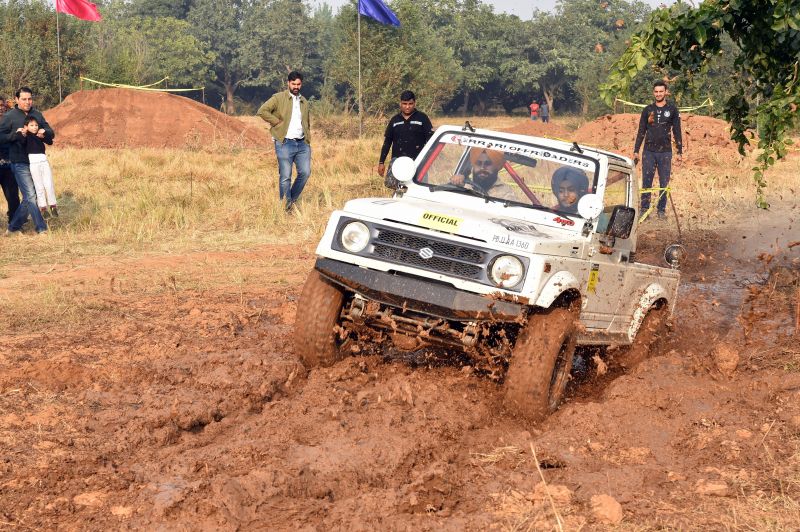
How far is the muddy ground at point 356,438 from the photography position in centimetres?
450

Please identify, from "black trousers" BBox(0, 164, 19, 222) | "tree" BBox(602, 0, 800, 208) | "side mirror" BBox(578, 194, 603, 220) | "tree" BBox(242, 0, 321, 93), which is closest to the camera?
"side mirror" BBox(578, 194, 603, 220)

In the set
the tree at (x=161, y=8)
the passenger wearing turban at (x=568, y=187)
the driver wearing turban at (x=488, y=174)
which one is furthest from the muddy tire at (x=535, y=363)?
the tree at (x=161, y=8)

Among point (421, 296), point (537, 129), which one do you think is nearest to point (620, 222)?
point (421, 296)

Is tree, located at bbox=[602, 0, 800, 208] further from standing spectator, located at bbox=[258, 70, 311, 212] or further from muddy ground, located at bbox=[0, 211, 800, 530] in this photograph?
standing spectator, located at bbox=[258, 70, 311, 212]

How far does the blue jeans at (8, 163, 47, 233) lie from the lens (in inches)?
504

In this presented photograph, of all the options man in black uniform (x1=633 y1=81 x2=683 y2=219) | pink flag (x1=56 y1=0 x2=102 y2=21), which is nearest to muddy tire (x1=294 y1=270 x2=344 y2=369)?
man in black uniform (x1=633 y1=81 x2=683 y2=219)

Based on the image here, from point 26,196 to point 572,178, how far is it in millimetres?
8243

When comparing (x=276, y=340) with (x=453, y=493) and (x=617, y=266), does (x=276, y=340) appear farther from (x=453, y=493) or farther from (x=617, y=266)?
(x=453, y=493)

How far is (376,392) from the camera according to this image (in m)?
6.45

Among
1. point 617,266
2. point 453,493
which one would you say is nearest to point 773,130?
point 617,266

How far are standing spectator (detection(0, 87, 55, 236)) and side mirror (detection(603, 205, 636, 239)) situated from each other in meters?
8.32

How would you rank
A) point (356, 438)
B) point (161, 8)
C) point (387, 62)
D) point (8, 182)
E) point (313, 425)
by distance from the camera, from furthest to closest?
point (161, 8), point (387, 62), point (8, 182), point (313, 425), point (356, 438)

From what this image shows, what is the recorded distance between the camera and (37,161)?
12781 millimetres

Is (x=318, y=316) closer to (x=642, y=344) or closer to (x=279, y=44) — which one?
(x=642, y=344)
